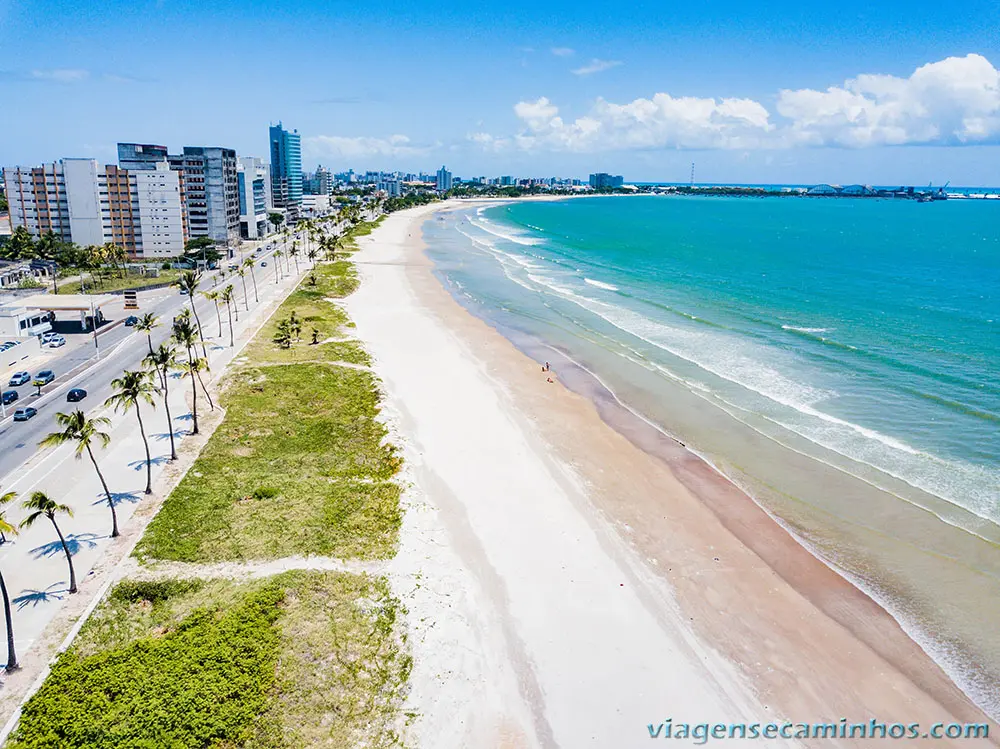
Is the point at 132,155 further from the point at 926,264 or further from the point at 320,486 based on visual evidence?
the point at 926,264

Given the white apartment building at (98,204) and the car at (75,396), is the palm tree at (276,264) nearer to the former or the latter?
the white apartment building at (98,204)

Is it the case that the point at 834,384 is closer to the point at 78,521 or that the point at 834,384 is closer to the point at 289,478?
the point at 289,478

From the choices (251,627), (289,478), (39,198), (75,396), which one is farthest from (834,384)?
(39,198)

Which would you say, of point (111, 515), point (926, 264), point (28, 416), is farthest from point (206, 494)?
point (926, 264)

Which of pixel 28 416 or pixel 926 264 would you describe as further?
pixel 926 264

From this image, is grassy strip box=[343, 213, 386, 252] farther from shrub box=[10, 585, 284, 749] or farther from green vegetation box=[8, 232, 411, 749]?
shrub box=[10, 585, 284, 749]

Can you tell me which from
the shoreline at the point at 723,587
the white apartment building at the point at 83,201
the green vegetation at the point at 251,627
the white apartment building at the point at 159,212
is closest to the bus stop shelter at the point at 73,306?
the green vegetation at the point at 251,627
